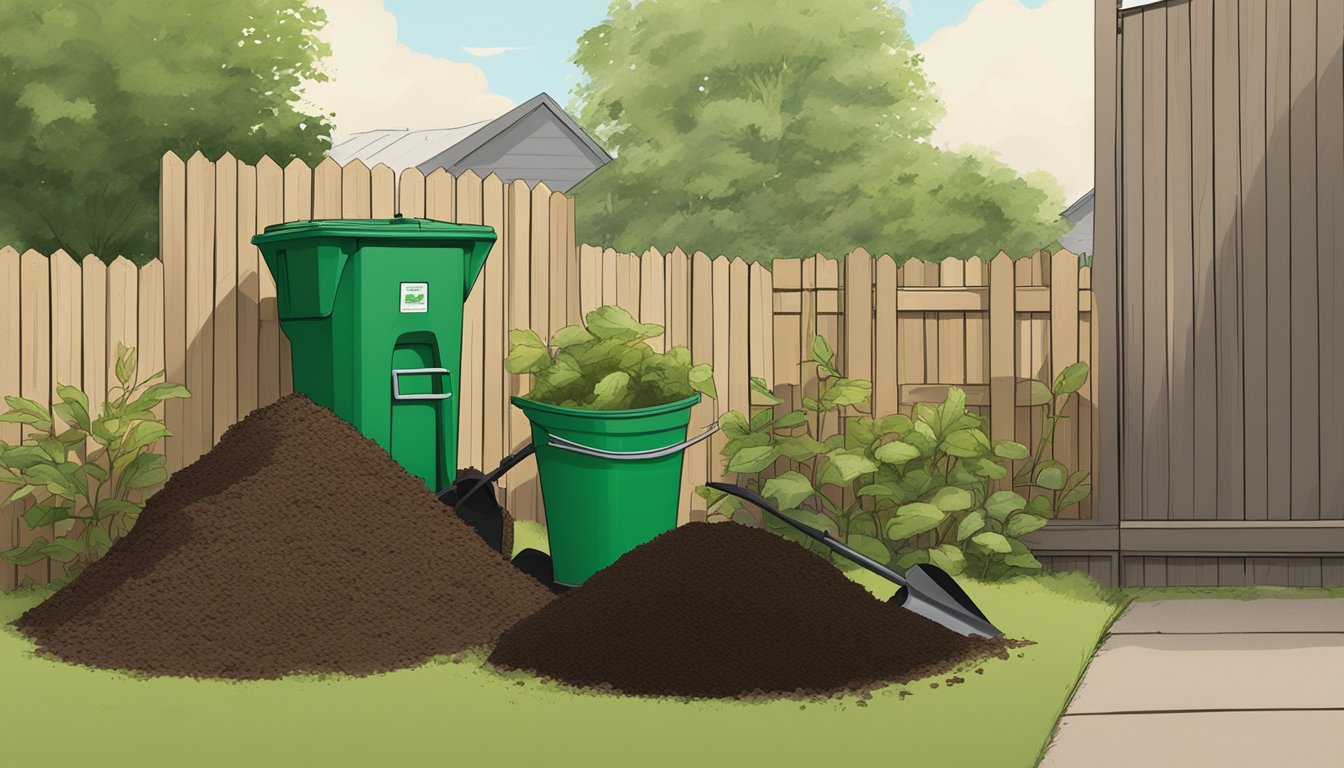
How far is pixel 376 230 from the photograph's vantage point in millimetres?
6285

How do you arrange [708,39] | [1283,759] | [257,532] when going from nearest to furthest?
[1283,759]
[257,532]
[708,39]

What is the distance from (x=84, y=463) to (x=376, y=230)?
67.1 inches

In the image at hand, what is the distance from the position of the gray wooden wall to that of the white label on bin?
2.94 metres

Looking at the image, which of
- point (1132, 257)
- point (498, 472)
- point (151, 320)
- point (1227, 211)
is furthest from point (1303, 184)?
point (151, 320)

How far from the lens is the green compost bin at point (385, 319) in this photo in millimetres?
6277

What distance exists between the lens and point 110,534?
22.3 ft

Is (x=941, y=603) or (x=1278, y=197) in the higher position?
(x=1278, y=197)

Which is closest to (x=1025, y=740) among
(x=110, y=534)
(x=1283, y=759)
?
(x=1283, y=759)

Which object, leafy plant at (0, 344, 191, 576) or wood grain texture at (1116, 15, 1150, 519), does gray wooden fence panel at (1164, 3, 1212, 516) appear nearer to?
wood grain texture at (1116, 15, 1150, 519)

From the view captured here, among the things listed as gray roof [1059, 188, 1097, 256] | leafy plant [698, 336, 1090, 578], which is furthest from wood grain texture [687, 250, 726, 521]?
gray roof [1059, 188, 1097, 256]

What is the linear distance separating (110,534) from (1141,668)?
442 cm

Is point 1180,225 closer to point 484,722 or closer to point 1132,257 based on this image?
point 1132,257

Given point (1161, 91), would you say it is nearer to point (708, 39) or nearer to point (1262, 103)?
point (1262, 103)

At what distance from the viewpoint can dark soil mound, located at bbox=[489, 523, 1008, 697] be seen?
4.78 metres
